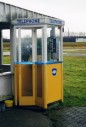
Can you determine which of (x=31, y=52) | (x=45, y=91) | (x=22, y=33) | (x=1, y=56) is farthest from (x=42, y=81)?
Answer: (x=1, y=56)

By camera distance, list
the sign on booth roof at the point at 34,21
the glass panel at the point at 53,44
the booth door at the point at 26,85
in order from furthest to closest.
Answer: the booth door at the point at 26,85 < the glass panel at the point at 53,44 < the sign on booth roof at the point at 34,21

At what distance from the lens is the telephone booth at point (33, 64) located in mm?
10633

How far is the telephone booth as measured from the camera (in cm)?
1063

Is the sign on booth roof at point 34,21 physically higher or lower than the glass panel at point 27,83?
higher

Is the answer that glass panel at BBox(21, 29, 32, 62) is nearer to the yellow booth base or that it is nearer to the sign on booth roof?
the yellow booth base

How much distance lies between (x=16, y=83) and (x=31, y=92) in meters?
0.59

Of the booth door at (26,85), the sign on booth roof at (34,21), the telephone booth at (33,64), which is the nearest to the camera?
the sign on booth roof at (34,21)

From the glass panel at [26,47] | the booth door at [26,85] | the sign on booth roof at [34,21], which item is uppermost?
the sign on booth roof at [34,21]

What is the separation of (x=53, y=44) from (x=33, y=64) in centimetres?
95

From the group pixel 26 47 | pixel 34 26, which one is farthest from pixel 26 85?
pixel 34 26

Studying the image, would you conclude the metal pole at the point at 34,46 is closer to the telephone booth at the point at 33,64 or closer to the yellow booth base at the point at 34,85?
the telephone booth at the point at 33,64

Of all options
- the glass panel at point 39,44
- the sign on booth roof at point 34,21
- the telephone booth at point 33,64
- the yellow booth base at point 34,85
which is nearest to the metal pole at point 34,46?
the telephone booth at point 33,64

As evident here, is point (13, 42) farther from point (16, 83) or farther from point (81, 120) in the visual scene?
point (81, 120)

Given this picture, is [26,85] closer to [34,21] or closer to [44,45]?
[44,45]
